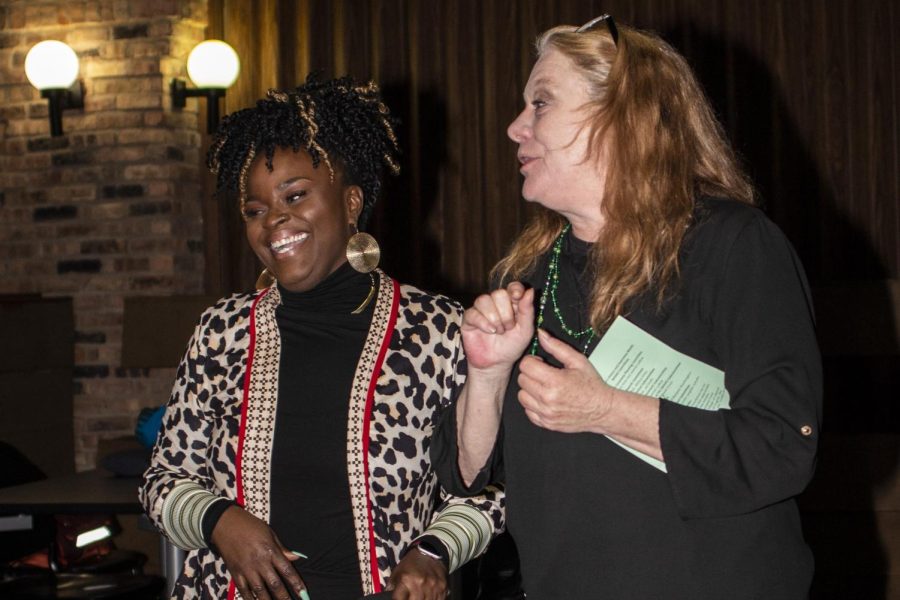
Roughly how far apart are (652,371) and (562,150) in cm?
36

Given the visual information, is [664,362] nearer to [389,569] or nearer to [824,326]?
[389,569]

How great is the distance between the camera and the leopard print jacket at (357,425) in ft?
6.49

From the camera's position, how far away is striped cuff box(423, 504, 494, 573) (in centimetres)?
193

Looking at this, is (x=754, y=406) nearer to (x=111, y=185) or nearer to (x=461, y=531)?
(x=461, y=531)

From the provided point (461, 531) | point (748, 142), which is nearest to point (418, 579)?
point (461, 531)

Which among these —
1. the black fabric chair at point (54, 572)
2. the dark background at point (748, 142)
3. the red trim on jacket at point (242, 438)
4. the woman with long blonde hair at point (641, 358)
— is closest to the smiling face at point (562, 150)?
the woman with long blonde hair at point (641, 358)

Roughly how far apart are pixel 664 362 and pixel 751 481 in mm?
187

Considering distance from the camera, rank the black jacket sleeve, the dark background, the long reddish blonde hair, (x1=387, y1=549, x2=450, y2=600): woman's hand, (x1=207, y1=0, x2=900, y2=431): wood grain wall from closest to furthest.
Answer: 1. the black jacket sleeve
2. the long reddish blonde hair
3. (x1=387, y1=549, x2=450, y2=600): woman's hand
4. the dark background
5. (x1=207, y1=0, x2=900, y2=431): wood grain wall

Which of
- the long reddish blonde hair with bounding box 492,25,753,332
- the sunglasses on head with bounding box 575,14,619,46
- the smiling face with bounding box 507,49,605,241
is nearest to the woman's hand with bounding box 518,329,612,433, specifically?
the long reddish blonde hair with bounding box 492,25,753,332

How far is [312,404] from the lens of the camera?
6.65ft

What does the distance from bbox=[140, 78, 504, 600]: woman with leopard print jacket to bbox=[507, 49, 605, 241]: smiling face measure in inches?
24.7

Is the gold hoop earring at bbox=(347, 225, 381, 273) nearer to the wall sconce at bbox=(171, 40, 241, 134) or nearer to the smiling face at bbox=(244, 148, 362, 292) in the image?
the smiling face at bbox=(244, 148, 362, 292)

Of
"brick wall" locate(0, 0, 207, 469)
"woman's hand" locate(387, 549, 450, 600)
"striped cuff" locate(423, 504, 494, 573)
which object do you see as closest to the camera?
"woman's hand" locate(387, 549, 450, 600)

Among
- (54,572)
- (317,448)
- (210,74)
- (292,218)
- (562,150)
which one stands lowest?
(54,572)
